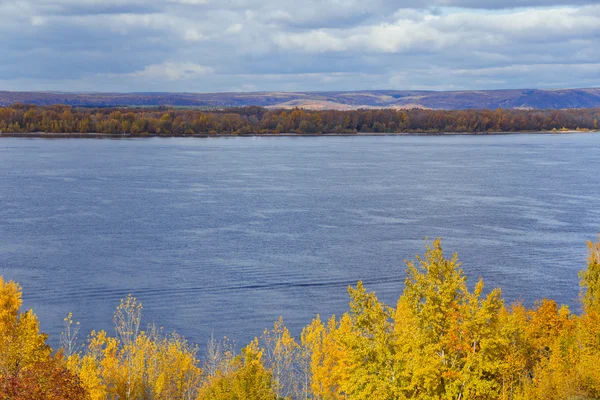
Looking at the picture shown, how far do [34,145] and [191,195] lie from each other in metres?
51.1

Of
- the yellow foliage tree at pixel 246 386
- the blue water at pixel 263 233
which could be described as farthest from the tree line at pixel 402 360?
the blue water at pixel 263 233

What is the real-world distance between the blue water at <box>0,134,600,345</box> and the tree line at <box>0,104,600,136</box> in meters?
48.4

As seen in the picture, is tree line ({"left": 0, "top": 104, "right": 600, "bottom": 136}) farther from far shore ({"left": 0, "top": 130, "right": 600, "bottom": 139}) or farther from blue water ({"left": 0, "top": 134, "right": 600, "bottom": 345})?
blue water ({"left": 0, "top": 134, "right": 600, "bottom": 345})

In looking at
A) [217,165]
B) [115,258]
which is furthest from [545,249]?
[217,165]

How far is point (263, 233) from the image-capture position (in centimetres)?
3572

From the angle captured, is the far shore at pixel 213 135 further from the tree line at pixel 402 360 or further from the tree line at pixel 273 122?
the tree line at pixel 402 360

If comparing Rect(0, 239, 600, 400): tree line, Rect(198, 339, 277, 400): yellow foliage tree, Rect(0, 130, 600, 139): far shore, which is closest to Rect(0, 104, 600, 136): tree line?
Rect(0, 130, 600, 139): far shore

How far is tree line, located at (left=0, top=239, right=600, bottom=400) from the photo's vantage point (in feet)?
38.7

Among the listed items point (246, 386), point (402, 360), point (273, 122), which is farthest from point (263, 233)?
point (273, 122)

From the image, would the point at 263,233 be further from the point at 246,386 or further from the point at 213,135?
the point at 213,135

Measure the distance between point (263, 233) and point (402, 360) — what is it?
23.9m

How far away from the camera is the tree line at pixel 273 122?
115938 millimetres

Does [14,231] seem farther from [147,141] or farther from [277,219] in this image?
[147,141]

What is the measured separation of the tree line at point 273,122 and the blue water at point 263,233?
48429 millimetres
